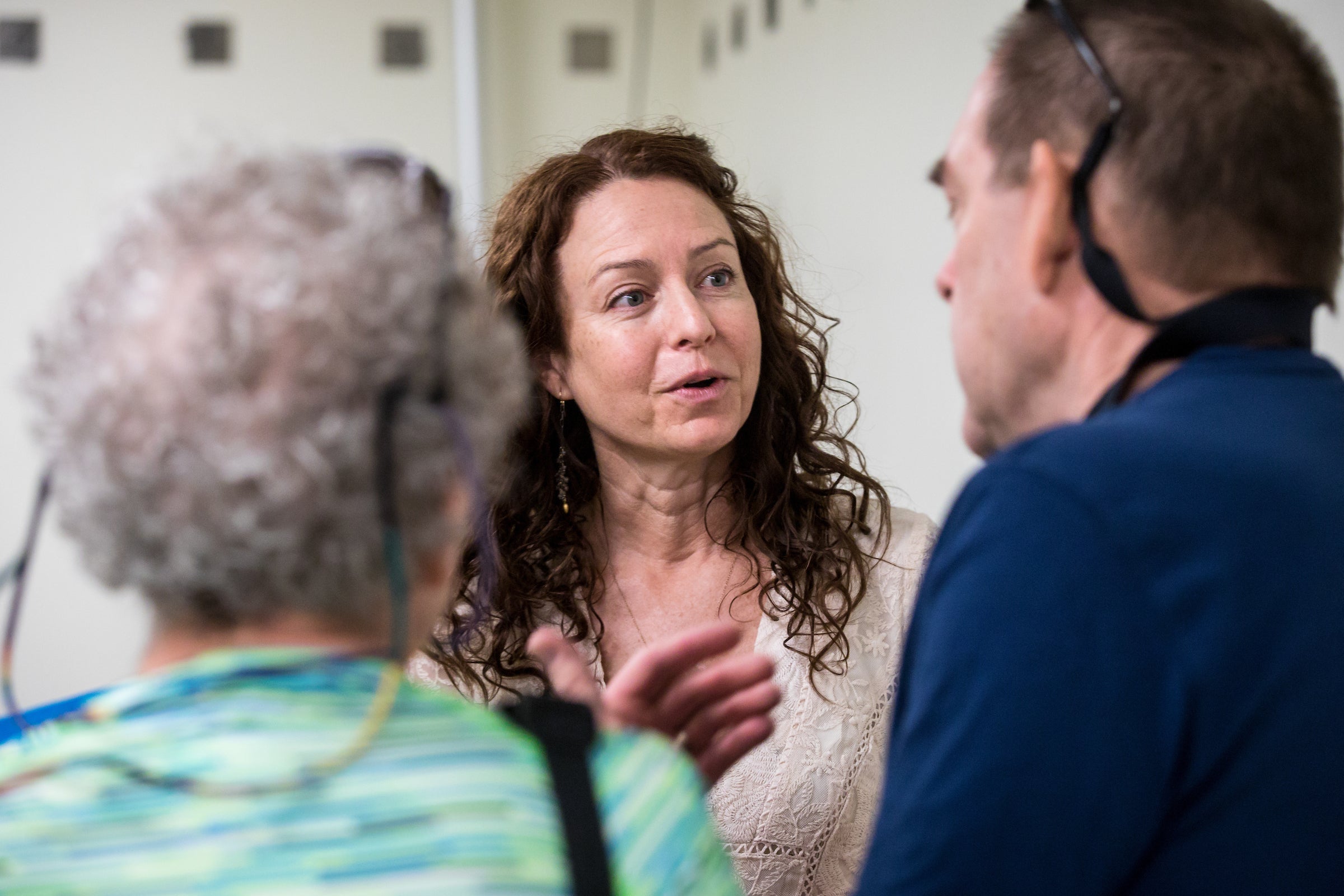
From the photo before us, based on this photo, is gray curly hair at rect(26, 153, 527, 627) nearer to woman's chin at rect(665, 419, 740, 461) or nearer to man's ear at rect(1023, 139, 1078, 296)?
man's ear at rect(1023, 139, 1078, 296)

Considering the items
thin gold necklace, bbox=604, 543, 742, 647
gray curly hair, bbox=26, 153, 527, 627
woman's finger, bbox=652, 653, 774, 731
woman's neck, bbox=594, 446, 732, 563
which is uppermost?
gray curly hair, bbox=26, 153, 527, 627

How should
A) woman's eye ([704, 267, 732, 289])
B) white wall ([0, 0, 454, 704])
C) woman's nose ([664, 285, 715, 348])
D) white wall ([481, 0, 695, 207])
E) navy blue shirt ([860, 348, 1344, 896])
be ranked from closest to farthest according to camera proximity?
navy blue shirt ([860, 348, 1344, 896]), woman's nose ([664, 285, 715, 348]), woman's eye ([704, 267, 732, 289]), white wall ([0, 0, 454, 704]), white wall ([481, 0, 695, 207])

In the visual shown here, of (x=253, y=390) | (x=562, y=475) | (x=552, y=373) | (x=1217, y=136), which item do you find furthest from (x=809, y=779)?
(x=253, y=390)

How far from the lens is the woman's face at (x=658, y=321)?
1803 mm

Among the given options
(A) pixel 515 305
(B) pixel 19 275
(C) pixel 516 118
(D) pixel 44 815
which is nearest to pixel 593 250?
(A) pixel 515 305

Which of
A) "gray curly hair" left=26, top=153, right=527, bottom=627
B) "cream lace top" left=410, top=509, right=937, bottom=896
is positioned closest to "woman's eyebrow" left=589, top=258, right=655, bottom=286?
"cream lace top" left=410, top=509, right=937, bottom=896

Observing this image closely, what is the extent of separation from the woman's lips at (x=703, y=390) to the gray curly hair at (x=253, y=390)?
1040mm

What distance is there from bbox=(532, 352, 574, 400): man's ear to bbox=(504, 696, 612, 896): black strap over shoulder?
3.83 feet

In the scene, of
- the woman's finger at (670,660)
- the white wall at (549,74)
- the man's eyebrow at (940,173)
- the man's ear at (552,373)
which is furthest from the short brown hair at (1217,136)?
the white wall at (549,74)

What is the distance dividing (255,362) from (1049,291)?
618mm

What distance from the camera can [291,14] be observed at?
13.0 feet

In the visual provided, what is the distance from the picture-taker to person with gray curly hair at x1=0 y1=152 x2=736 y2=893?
669 mm

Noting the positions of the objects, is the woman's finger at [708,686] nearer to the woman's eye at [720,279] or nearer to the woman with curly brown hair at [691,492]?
the woman with curly brown hair at [691,492]

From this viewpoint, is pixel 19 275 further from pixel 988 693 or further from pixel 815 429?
pixel 988 693
